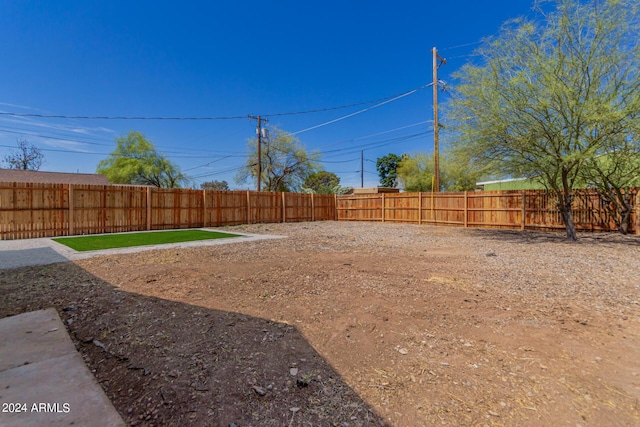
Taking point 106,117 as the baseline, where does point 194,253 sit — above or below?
below

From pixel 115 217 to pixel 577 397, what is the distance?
45.6 ft

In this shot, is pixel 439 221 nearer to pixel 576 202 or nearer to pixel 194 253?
pixel 576 202

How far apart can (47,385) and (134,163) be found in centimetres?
3097

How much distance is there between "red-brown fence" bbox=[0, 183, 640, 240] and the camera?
32.3 ft

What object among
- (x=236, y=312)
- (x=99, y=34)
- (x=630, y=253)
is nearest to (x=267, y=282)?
(x=236, y=312)

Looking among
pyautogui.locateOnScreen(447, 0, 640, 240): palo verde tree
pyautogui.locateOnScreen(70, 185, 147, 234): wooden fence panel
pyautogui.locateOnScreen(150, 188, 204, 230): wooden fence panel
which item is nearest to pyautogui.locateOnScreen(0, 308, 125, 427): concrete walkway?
pyautogui.locateOnScreen(447, 0, 640, 240): palo verde tree

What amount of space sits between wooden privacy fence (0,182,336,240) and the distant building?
29.9 ft

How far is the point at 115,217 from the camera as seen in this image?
11594 mm

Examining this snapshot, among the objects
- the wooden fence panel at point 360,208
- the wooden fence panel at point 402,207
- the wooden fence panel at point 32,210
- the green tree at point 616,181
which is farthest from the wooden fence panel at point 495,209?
the wooden fence panel at point 32,210

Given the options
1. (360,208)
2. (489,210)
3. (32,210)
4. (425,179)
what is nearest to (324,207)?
(360,208)

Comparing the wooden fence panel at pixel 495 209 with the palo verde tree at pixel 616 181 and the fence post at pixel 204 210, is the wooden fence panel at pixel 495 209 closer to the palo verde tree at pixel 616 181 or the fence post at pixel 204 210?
the palo verde tree at pixel 616 181

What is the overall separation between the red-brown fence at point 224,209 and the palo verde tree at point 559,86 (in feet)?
11.1

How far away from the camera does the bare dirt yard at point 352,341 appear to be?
172 cm

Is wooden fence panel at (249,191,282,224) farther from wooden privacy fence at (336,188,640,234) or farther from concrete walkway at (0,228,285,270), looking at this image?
concrete walkway at (0,228,285,270)
